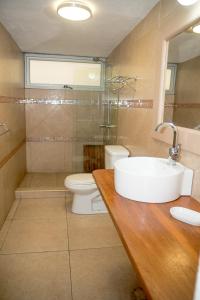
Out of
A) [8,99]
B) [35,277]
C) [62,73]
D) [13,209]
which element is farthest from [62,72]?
[35,277]

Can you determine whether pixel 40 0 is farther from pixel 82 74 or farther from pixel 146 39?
pixel 82 74

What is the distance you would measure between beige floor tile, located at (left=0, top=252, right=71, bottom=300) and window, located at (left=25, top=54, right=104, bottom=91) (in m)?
2.75

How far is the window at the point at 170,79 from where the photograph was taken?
5.43 feet

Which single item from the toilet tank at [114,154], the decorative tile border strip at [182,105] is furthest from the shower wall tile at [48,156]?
the decorative tile border strip at [182,105]

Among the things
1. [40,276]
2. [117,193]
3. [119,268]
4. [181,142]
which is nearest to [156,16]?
[181,142]

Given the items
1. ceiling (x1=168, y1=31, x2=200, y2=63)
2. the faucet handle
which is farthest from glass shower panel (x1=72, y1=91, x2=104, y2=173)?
the faucet handle

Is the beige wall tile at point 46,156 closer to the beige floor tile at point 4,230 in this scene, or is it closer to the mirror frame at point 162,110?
the beige floor tile at point 4,230

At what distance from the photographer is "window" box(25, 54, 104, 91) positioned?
375 centimetres

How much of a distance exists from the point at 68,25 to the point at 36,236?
2.24 meters

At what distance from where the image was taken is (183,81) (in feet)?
5.15

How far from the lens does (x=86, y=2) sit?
1.90 meters

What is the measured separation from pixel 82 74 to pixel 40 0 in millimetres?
2039

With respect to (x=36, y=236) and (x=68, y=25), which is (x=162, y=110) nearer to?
(x=68, y=25)

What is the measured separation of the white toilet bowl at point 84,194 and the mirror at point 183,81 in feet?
4.29
